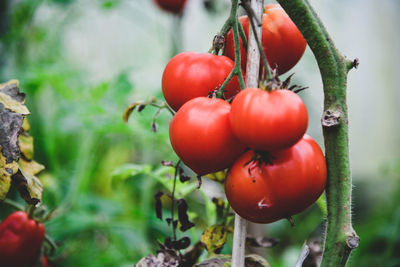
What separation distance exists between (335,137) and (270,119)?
0.37ft

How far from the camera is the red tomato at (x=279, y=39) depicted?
45cm

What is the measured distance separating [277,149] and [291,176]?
4 centimetres

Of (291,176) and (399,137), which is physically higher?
(291,176)

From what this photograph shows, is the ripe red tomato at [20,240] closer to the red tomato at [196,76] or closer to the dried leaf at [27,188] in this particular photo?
the dried leaf at [27,188]

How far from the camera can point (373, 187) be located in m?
2.60

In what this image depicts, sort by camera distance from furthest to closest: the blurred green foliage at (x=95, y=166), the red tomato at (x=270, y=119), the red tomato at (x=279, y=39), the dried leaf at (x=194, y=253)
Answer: the blurred green foliage at (x=95, y=166)
the dried leaf at (x=194, y=253)
the red tomato at (x=279, y=39)
the red tomato at (x=270, y=119)

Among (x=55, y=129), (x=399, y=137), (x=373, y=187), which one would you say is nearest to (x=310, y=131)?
(x=373, y=187)

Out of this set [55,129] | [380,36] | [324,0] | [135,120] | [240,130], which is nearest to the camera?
[240,130]

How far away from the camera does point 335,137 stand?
16.2 inches

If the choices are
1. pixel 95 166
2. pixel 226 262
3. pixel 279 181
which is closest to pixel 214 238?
pixel 226 262

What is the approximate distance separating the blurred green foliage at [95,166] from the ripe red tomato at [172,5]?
198mm

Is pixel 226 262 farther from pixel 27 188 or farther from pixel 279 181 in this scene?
pixel 27 188

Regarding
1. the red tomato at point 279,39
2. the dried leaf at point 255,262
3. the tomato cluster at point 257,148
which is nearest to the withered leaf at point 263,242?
the dried leaf at point 255,262

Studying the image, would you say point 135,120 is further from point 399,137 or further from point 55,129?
point 399,137
